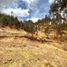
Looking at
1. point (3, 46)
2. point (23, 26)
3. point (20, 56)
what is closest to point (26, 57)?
point (20, 56)

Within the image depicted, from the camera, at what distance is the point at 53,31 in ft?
92.8

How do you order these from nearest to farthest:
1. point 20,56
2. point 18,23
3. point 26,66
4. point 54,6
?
point 26,66, point 20,56, point 54,6, point 18,23

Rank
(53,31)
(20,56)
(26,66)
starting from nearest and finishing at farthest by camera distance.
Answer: (26,66), (20,56), (53,31)

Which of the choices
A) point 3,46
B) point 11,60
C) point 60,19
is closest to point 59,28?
point 60,19

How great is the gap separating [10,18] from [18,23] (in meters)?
1.19

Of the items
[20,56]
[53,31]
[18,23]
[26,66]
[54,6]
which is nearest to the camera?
[26,66]

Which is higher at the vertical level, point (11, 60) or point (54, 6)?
point (54, 6)

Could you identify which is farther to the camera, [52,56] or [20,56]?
[52,56]

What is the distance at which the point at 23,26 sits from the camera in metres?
29.8

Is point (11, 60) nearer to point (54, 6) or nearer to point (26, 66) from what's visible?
point (26, 66)

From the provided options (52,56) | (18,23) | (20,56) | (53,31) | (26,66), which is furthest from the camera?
(18,23)

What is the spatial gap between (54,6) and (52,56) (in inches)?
556

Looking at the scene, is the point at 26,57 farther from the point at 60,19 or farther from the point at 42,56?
the point at 60,19

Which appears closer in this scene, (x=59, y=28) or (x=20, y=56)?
(x=20, y=56)
